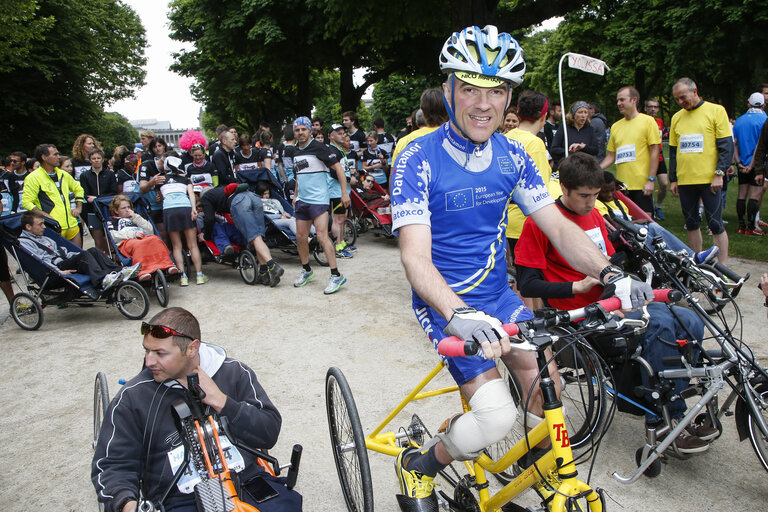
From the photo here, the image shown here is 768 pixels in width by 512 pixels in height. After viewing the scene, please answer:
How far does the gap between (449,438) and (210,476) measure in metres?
0.98

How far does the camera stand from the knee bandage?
88.4 inches

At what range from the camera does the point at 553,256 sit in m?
3.61

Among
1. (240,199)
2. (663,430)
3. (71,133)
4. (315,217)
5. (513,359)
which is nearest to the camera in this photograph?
(513,359)

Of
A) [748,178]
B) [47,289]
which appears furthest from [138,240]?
[748,178]

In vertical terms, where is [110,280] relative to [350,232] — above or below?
above

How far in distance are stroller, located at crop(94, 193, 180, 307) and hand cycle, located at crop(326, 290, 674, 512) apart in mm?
4746

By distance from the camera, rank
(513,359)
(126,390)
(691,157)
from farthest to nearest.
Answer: (691,157), (513,359), (126,390)

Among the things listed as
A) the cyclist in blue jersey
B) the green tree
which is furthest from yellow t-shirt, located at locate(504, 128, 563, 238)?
the green tree

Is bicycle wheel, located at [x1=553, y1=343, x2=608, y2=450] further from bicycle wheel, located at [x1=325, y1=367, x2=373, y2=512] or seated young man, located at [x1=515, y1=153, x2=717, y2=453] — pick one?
bicycle wheel, located at [x1=325, y1=367, x2=373, y2=512]

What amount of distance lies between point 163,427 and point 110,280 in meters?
4.99

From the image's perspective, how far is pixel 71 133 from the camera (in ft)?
91.7

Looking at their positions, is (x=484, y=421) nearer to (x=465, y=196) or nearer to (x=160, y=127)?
(x=465, y=196)

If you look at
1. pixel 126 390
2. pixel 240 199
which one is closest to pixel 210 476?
pixel 126 390

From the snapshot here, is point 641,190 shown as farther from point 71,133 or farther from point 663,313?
point 71,133
